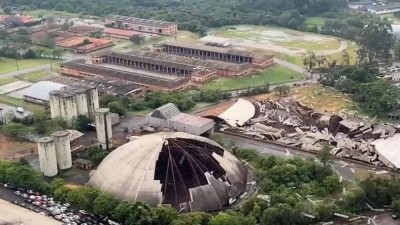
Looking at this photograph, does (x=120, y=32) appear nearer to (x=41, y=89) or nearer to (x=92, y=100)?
(x=41, y=89)

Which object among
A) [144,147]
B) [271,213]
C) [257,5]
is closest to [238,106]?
[144,147]

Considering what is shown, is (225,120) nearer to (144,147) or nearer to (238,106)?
(238,106)

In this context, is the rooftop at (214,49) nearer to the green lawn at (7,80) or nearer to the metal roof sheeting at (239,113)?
the metal roof sheeting at (239,113)

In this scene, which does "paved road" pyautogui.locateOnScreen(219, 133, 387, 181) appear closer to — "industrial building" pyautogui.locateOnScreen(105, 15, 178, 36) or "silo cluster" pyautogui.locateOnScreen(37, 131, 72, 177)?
"silo cluster" pyautogui.locateOnScreen(37, 131, 72, 177)

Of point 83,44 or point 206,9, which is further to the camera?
point 206,9

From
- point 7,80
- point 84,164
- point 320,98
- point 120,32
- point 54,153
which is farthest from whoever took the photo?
point 120,32

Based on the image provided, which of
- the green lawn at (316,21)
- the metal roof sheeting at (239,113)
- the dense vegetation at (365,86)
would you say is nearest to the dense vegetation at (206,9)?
the green lawn at (316,21)

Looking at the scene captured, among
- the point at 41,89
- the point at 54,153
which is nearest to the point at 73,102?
the point at 54,153

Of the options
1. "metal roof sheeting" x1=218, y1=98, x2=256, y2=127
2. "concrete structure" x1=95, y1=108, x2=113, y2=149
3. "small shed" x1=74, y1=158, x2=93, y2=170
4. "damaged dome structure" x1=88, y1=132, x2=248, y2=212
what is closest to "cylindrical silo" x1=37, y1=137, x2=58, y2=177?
"small shed" x1=74, y1=158, x2=93, y2=170
